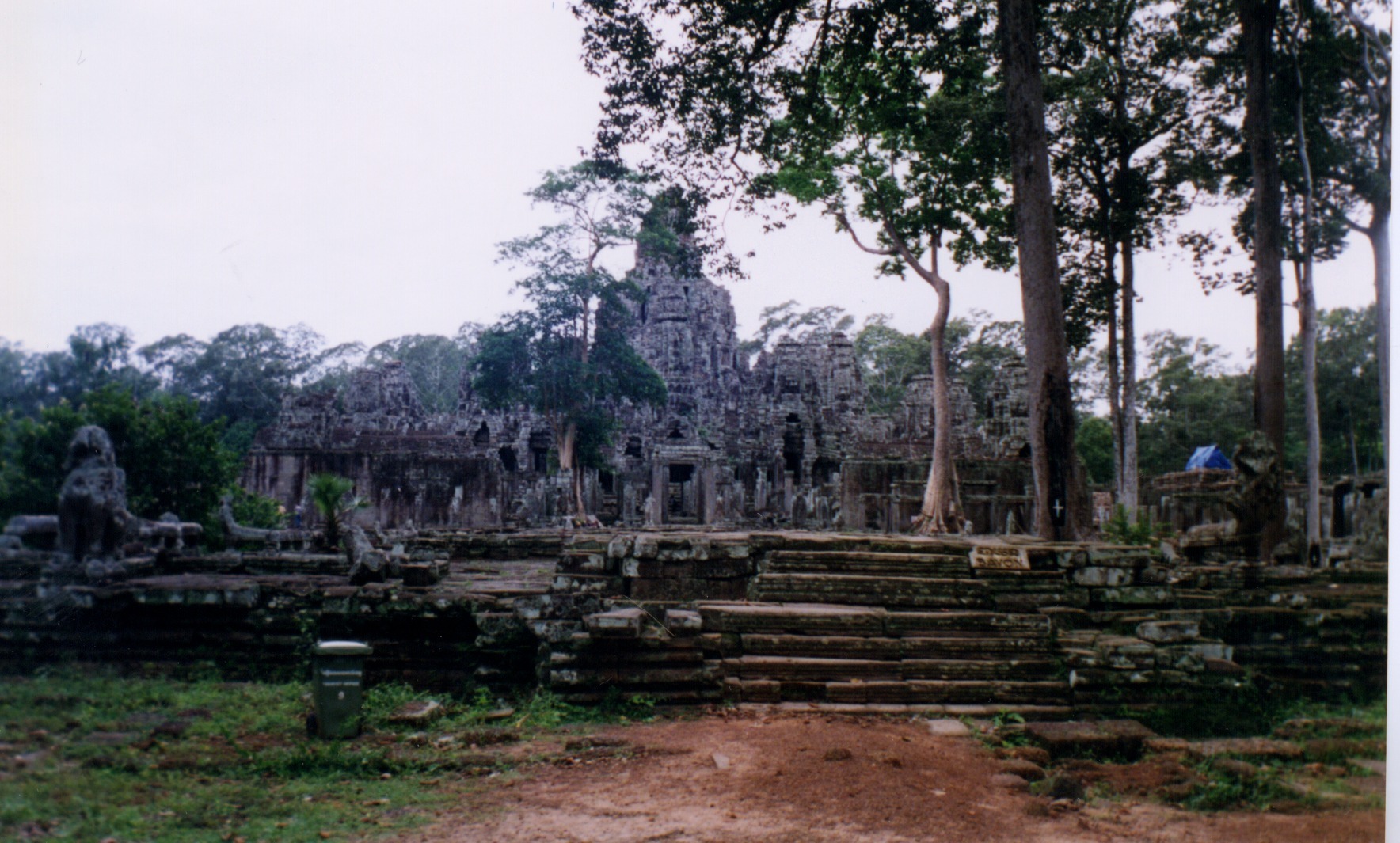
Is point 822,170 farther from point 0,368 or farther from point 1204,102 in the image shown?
point 0,368

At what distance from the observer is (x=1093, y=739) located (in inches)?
172

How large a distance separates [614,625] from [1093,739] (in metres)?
2.75

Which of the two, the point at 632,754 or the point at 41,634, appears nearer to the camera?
the point at 41,634

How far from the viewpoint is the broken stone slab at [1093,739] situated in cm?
437

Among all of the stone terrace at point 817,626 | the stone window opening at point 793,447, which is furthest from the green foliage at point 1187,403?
the stone window opening at point 793,447

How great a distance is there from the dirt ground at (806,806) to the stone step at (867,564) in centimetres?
170

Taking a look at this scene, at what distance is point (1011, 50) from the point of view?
20.6 feet

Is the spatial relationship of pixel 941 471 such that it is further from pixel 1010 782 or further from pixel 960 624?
pixel 1010 782

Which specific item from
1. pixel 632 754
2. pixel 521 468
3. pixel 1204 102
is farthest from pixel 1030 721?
pixel 521 468

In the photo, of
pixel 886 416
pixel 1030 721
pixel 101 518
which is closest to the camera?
pixel 101 518

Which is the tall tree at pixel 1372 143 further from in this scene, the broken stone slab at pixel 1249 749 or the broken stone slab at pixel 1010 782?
the broken stone slab at pixel 1010 782

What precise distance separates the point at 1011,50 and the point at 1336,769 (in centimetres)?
516

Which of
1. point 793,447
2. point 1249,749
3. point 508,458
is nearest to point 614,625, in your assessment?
point 1249,749

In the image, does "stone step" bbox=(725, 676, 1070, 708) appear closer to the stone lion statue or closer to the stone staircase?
the stone staircase
